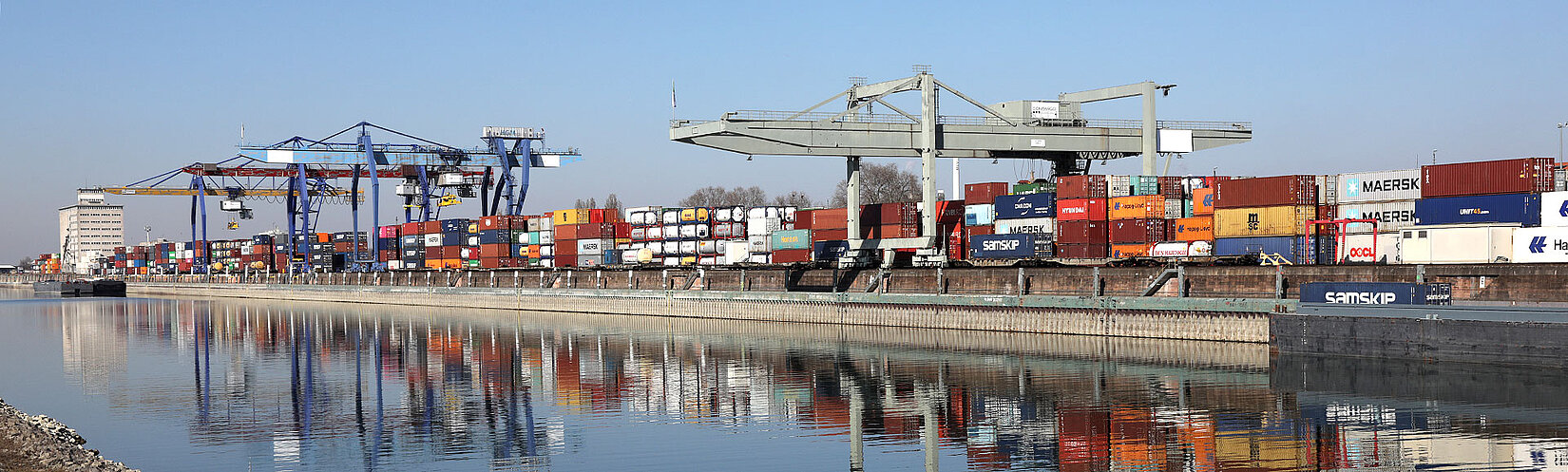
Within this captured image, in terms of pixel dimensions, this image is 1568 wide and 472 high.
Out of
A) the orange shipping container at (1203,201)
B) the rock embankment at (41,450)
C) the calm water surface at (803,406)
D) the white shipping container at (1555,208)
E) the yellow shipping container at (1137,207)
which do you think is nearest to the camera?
the rock embankment at (41,450)

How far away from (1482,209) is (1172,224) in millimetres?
12717

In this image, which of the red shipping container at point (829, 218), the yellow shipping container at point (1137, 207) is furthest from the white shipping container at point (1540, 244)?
the red shipping container at point (829, 218)

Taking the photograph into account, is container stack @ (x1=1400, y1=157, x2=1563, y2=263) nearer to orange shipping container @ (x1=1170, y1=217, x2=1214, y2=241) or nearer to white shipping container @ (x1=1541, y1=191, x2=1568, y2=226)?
white shipping container @ (x1=1541, y1=191, x2=1568, y2=226)

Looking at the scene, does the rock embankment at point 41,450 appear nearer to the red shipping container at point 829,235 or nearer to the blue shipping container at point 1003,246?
the blue shipping container at point 1003,246

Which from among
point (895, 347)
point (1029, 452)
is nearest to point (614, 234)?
point (895, 347)

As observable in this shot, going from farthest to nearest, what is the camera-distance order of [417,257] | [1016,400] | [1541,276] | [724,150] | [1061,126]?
[417,257] < [1061,126] < [724,150] < [1541,276] < [1016,400]

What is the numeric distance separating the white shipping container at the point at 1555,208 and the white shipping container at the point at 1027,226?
19.8 metres

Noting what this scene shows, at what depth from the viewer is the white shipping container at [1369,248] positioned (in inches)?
1718

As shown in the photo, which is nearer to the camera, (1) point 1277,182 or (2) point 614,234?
(1) point 1277,182

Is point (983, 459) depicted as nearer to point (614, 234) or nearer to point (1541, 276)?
point (1541, 276)

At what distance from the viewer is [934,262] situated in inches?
2279

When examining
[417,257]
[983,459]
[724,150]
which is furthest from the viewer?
[417,257]

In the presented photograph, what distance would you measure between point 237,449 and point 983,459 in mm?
14620

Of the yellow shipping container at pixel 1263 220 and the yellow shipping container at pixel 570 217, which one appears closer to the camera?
the yellow shipping container at pixel 1263 220
